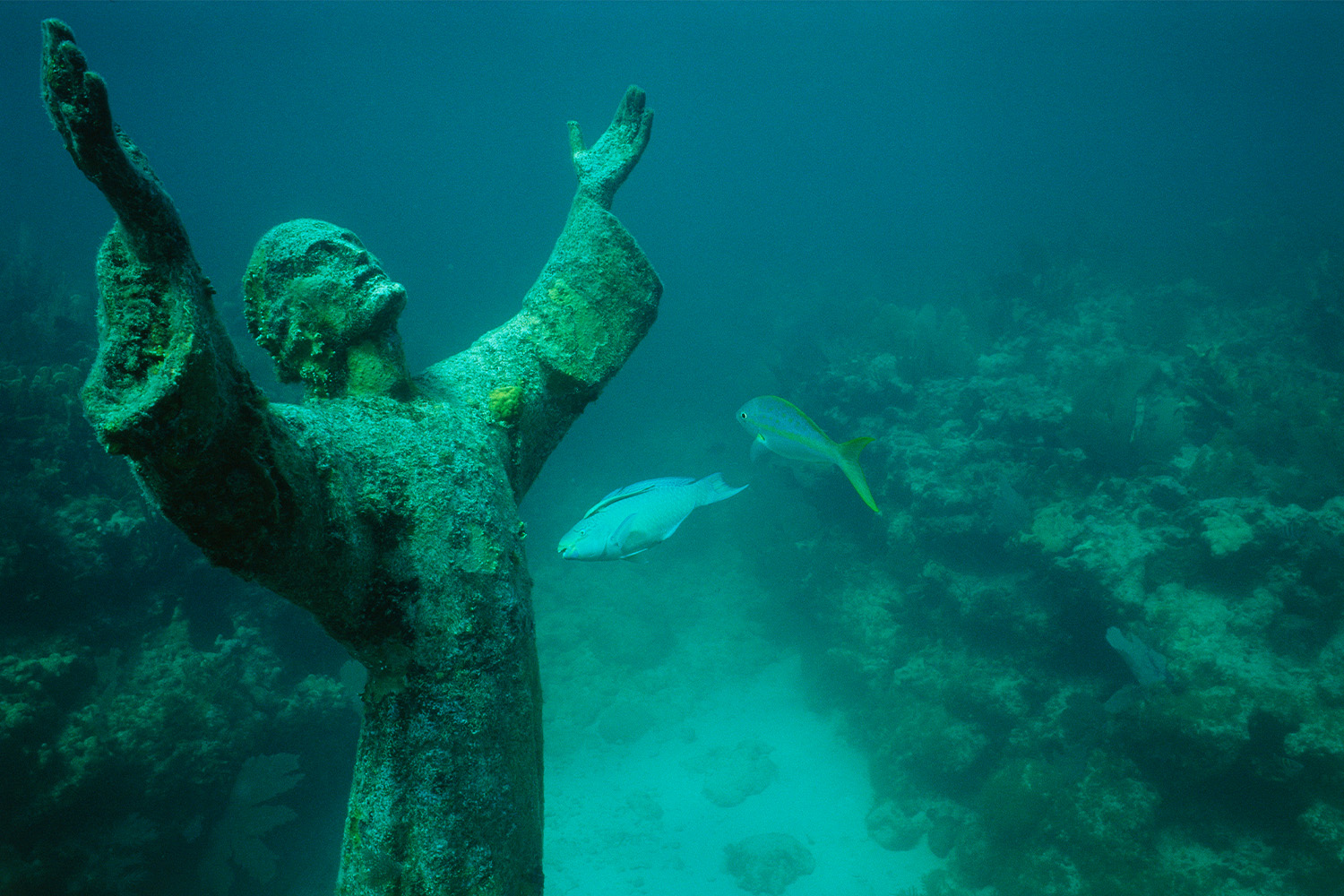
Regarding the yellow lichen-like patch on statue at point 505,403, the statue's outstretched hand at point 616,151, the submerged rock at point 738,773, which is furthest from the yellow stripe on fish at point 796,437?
the submerged rock at point 738,773

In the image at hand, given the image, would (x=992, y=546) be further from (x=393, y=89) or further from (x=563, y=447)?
(x=393, y=89)

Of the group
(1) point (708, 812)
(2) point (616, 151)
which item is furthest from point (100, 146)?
(1) point (708, 812)

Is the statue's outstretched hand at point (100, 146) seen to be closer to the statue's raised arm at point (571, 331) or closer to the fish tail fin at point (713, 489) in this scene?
the statue's raised arm at point (571, 331)

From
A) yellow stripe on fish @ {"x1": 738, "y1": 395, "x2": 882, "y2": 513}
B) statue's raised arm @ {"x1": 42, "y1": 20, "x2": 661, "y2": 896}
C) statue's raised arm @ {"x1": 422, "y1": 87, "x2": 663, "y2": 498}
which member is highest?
yellow stripe on fish @ {"x1": 738, "y1": 395, "x2": 882, "y2": 513}

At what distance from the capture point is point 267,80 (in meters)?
68.6

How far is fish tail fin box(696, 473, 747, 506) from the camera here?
2.69 meters

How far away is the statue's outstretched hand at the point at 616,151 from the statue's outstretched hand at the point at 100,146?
187cm

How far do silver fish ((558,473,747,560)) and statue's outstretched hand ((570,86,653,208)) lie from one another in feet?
4.22

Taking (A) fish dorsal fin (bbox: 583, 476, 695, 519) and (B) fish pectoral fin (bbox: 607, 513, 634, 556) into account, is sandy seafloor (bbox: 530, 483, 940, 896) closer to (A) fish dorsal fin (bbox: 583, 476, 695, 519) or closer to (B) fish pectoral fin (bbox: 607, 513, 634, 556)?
(A) fish dorsal fin (bbox: 583, 476, 695, 519)

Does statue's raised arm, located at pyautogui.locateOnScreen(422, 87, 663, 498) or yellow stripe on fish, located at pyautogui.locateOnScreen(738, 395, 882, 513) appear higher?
yellow stripe on fish, located at pyautogui.locateOnScreen(738, 395, 882, 513)

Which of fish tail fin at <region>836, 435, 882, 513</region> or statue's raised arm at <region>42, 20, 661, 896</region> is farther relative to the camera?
fish tail fin at <region>836, 435, 882, 513</region>

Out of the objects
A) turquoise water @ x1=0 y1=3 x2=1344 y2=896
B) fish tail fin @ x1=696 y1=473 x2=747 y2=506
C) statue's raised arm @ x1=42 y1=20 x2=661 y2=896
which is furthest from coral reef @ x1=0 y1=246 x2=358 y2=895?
fish tail fin @ x1=696 y1=473 x2=747 y2=506

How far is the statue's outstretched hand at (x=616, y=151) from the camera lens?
102 inches

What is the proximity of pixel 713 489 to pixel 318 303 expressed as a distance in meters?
1.75
